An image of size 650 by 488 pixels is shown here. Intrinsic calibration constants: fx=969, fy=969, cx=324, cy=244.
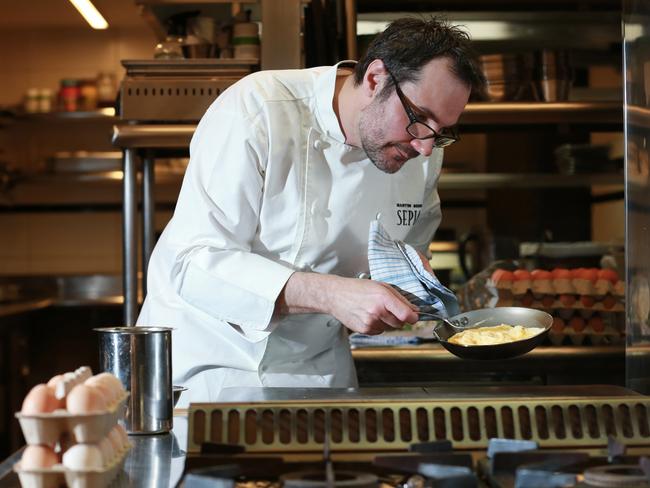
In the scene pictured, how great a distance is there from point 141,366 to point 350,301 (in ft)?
1.36

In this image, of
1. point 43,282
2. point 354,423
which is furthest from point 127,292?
point 43,282

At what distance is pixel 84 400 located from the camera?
1.10 meters

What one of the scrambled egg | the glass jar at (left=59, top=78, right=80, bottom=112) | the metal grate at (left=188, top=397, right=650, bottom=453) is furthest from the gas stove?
the glass jar at (left=59, top=78, right=80, bottom=112)

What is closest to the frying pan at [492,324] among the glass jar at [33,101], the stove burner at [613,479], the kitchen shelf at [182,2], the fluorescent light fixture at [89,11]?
the stove burner at [613,479]

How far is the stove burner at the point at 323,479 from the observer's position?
102 centimetres

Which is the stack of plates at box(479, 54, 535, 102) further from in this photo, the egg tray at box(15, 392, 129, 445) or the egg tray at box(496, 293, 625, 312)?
the egg tray at box(15, 392, 129, 445)

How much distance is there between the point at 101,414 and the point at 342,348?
118cm

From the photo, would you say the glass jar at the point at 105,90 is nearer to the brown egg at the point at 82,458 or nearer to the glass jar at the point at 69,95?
the glass jar at the point at 69,95

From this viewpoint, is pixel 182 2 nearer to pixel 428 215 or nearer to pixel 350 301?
pixel 428 215

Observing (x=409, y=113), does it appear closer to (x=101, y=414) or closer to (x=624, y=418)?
(x=624, y=418)

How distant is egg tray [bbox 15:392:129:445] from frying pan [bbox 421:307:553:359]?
2.63 feet

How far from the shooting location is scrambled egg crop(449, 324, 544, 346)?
1.75 meters

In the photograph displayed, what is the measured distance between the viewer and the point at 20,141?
6.85 m

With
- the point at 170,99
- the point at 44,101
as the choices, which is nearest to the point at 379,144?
the point at 170,99
